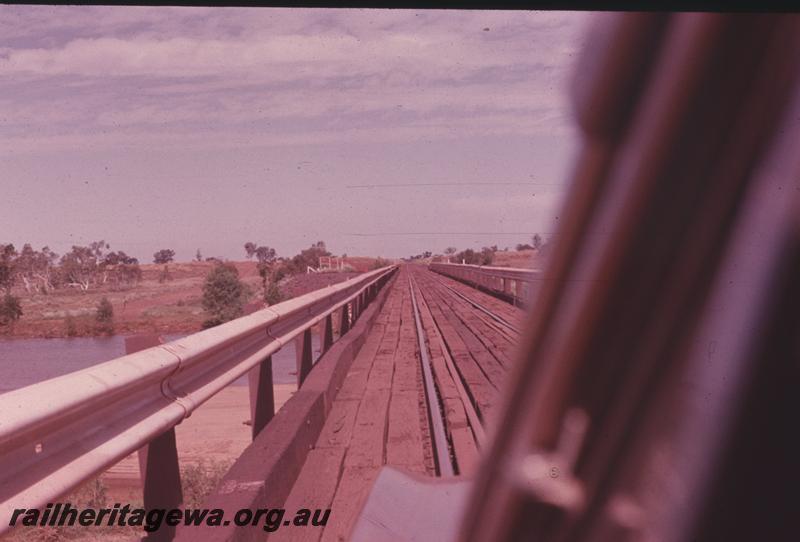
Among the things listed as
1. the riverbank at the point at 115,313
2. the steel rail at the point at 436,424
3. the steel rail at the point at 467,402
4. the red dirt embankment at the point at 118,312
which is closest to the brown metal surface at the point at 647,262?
the steel rail at the point at 467,402

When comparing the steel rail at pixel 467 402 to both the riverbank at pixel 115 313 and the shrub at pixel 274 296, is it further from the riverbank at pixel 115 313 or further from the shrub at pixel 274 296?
the riverbank at pixel 115 313

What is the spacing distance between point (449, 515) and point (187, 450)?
24.4 metres

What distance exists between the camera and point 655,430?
192 centimetres

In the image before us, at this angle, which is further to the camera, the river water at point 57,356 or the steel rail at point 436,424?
the river water at point 57,356

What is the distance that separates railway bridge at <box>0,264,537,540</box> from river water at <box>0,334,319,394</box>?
20.2m

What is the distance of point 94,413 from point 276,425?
2237 millimetres

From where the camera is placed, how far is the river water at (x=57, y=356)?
30938 millimetres

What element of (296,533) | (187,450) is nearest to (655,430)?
(296,533)

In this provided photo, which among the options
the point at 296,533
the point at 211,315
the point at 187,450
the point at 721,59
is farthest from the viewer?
the point at 211,315

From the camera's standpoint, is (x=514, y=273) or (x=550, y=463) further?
(x=514, y=273)

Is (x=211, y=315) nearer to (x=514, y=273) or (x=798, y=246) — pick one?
(x=514, y=273)

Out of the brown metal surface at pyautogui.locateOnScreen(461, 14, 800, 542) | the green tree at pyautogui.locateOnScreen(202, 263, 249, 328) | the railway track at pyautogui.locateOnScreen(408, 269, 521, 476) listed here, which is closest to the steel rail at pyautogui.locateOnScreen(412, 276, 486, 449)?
the railway track at pyautogui.locateOnScreen(408, 269, 521, 476)

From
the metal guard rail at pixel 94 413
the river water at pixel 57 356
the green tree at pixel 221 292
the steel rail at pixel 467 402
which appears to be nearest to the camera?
the metal guard rail at pixel 94 413

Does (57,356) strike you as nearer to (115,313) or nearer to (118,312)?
(115,313)
